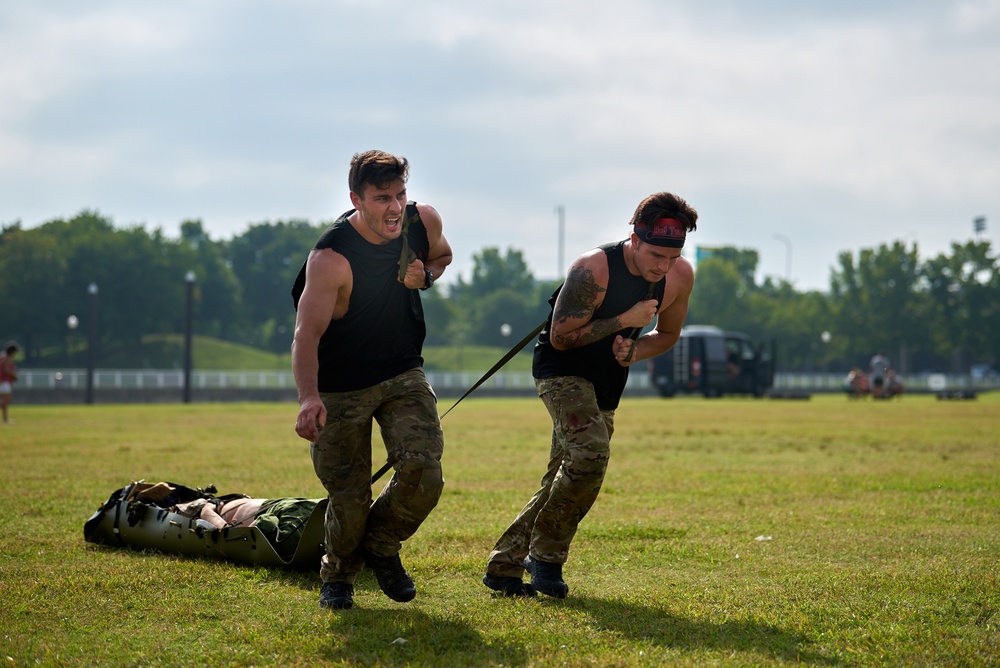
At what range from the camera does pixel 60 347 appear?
100250 millimetres

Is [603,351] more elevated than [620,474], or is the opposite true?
[603,351]

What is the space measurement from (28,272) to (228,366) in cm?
1720

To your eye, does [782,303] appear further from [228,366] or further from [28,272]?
[28,272]

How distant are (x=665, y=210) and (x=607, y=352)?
82 centimetres

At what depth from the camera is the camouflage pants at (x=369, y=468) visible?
5.44 meters

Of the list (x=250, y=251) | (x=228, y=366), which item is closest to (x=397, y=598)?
(x=228, y=366)

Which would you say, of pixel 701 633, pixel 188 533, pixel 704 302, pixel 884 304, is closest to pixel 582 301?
pixel 701 633

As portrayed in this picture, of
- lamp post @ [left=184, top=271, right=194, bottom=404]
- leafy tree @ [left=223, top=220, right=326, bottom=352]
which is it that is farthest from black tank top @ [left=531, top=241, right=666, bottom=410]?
leafy tree @ [left=223, top=220, right=326, bottom=352]

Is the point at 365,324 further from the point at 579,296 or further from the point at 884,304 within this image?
the point at 884,304

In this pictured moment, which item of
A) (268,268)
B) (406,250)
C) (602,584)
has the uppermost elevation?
(268,268)

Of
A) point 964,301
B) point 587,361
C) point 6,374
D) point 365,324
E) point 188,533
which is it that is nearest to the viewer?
point 365,324

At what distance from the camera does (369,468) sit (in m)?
5.60

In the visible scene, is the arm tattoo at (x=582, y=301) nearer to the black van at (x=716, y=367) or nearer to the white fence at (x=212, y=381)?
the white fence at (x=212, y=381)

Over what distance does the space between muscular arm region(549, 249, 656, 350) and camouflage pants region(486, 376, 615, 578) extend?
0.93 ft
